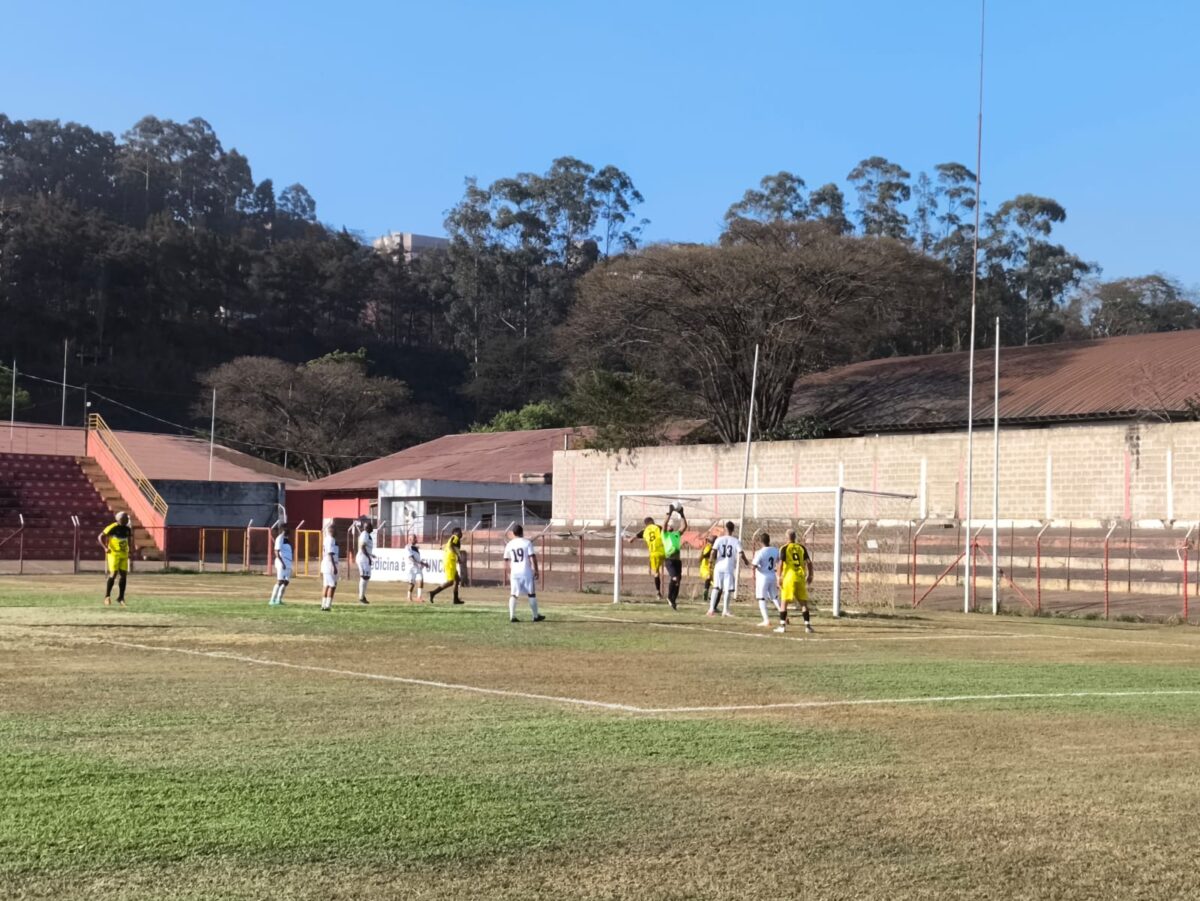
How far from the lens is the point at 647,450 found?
53.8 metres

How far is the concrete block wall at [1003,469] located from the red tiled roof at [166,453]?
83.5 feet

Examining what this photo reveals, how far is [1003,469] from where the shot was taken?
139ft

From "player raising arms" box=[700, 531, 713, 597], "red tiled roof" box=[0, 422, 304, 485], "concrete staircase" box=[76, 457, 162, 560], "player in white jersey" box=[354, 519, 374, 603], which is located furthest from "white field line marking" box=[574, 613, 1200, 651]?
"red tiled roof" box=[0, 422, 304, 485]

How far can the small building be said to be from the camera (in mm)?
56469

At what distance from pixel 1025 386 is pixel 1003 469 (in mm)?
9100

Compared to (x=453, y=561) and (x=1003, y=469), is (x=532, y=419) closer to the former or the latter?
(x=1003, y=469)

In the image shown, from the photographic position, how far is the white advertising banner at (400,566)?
3912cm

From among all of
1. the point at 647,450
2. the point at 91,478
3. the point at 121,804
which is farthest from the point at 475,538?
the point at 121,804

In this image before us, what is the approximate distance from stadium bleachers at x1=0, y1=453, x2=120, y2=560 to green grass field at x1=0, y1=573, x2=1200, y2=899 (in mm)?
36444

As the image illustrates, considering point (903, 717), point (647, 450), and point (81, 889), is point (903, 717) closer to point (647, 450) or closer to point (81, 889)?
point (81, 889)

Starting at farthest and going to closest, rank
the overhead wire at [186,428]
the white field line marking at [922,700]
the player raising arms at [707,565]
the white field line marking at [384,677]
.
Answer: the overhead wire at [186,428]
the player raising arms at [707,565]
the white field line marking at [384,677]
the white field line marking at [922,700]

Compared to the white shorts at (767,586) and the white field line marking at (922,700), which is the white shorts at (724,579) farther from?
the white field line marking at (922,700)

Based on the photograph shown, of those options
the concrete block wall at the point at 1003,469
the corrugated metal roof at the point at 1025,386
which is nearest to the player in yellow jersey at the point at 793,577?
the concrete block wall at the point at 1003,469

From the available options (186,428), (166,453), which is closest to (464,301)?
(186,428)
